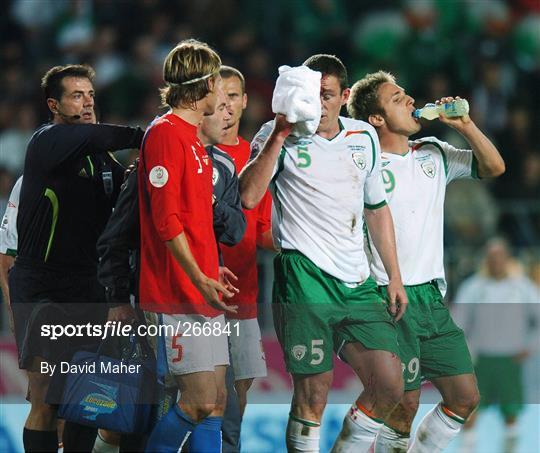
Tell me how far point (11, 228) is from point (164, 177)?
1.42 meters

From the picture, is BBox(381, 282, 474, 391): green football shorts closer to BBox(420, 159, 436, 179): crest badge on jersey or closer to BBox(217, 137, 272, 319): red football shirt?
BBox(420, 159, 436, 179): crest badge on jersey

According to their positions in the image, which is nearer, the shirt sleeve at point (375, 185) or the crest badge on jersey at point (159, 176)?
the crest badge on jersey at point (159, 176)

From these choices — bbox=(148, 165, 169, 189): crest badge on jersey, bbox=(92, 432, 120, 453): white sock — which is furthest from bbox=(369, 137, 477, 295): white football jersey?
bbox=(92, 432, 120, 453): white sock

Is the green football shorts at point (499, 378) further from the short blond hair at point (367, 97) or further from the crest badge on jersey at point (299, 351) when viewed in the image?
the crest badge on jersey at point (299, 351)

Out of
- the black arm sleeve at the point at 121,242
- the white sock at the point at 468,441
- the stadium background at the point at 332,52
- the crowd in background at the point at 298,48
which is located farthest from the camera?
the crowd in background at the point at 298,48

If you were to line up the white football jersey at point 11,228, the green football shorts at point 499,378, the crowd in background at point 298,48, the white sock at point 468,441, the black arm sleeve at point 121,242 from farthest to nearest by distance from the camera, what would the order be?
the crowd in background at point 298,48 → the green football shorts at point 499,378 → the white sock at point 468,441 → the white football jersey at point 11,228 → the black arm sleeve at point 121,242

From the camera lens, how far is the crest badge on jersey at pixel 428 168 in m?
6.02

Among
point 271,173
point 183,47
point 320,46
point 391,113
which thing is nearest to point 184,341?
point 271,173

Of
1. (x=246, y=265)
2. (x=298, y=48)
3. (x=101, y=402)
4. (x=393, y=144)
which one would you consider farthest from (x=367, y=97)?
(x=298, y=48)

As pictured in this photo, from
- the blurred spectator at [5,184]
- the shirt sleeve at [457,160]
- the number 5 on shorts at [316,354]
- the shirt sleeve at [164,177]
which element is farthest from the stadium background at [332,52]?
the shirt sleeve at [164,177]

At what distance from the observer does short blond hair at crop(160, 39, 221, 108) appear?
204 inches

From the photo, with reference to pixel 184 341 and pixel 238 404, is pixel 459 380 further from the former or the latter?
pixel 184 341

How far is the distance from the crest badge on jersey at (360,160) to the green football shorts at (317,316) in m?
0.50

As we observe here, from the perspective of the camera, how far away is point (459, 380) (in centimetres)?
590
